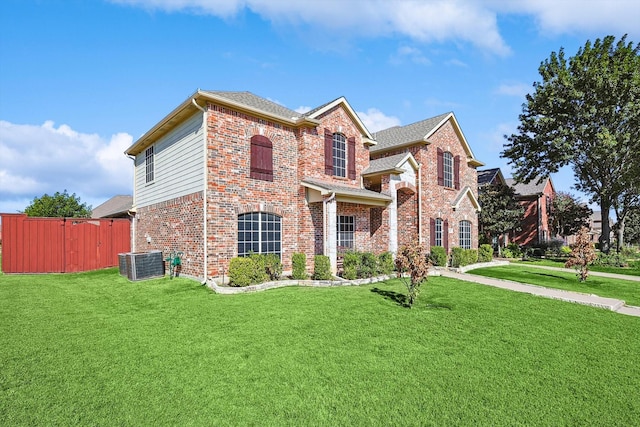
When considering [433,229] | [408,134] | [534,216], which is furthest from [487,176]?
[433,229]

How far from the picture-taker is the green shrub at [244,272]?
10.4 m

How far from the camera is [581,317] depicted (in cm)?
820

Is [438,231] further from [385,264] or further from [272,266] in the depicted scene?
[272,266]

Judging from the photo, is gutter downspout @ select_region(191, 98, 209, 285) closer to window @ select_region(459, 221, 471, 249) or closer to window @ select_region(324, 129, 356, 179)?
window @ select_region(324, 129, 356, 179)

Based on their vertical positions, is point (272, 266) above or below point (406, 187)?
below

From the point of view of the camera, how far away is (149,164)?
16.3 m

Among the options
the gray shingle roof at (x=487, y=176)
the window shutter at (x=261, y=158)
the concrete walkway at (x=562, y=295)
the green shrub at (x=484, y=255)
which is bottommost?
the concrete walkway at (x=562, y=295)

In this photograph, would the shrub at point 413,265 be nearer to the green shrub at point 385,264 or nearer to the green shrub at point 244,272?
the green shrub at point 385,264

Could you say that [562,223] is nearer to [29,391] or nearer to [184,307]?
[184,307]

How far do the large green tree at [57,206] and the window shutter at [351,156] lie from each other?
36.0 m

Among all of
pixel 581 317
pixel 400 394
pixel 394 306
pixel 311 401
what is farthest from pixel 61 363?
pixel 581 317

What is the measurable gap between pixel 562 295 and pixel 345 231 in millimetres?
8629

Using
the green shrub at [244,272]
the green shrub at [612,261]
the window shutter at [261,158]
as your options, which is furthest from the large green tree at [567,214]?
the green shrub at [244,272]

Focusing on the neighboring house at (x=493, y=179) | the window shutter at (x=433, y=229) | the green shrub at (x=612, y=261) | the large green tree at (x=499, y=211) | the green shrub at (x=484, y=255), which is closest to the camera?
the window shutter at (x=433, y=229)
